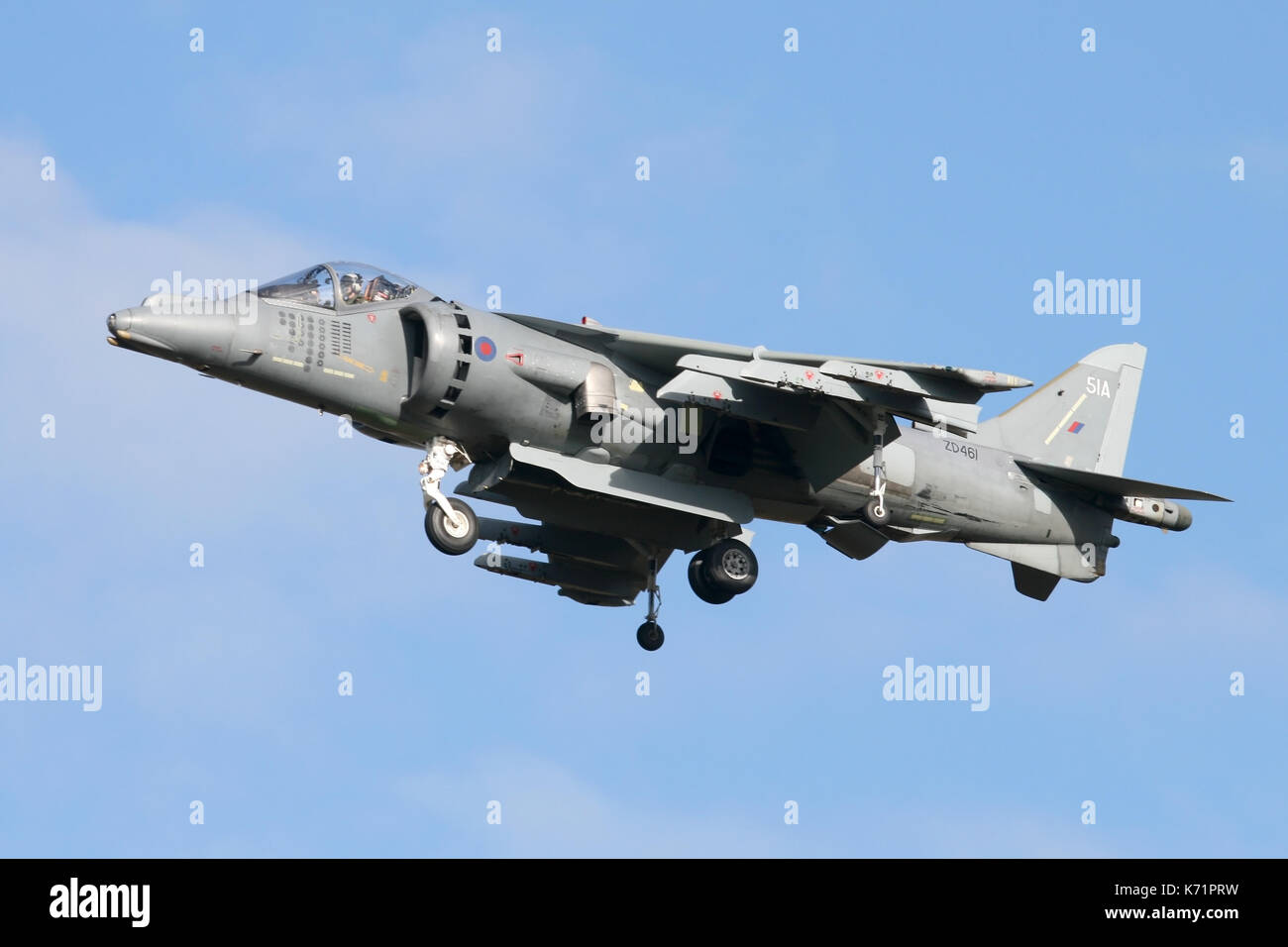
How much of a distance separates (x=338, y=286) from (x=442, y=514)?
2.75 meters

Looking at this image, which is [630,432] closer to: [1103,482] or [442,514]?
[442,514]

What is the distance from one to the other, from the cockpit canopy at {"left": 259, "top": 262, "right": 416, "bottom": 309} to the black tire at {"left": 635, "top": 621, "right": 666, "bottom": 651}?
5.63 meters

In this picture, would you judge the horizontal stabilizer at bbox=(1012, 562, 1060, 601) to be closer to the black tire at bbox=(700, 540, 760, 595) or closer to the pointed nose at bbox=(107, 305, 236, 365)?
the black tire at bbox=(700, 540, 760, 595)

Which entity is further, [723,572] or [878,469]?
[723,572]

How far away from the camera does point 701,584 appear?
74.9ft

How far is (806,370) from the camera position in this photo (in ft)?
69.7

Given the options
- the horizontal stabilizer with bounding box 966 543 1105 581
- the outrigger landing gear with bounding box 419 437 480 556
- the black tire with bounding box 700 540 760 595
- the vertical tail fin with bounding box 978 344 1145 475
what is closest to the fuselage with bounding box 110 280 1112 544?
the outrigger landing gear with bounding box 419 437 480 556

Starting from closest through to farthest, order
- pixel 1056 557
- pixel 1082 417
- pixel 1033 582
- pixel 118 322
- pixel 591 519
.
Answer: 1. pixel 118 322
2. pixel 591 519
3. pixel 1056 557
4. pixel 1033 582
5. pixel 1082 417

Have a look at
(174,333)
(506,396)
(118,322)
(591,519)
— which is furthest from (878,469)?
(118,322)

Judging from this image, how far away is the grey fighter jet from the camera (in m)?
20.6

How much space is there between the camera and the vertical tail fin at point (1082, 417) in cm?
2583

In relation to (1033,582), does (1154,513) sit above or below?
above

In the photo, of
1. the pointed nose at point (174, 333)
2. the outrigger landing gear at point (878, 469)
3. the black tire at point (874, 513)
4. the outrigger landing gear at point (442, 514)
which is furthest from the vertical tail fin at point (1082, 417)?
the pointed nose at point (174, 333)
